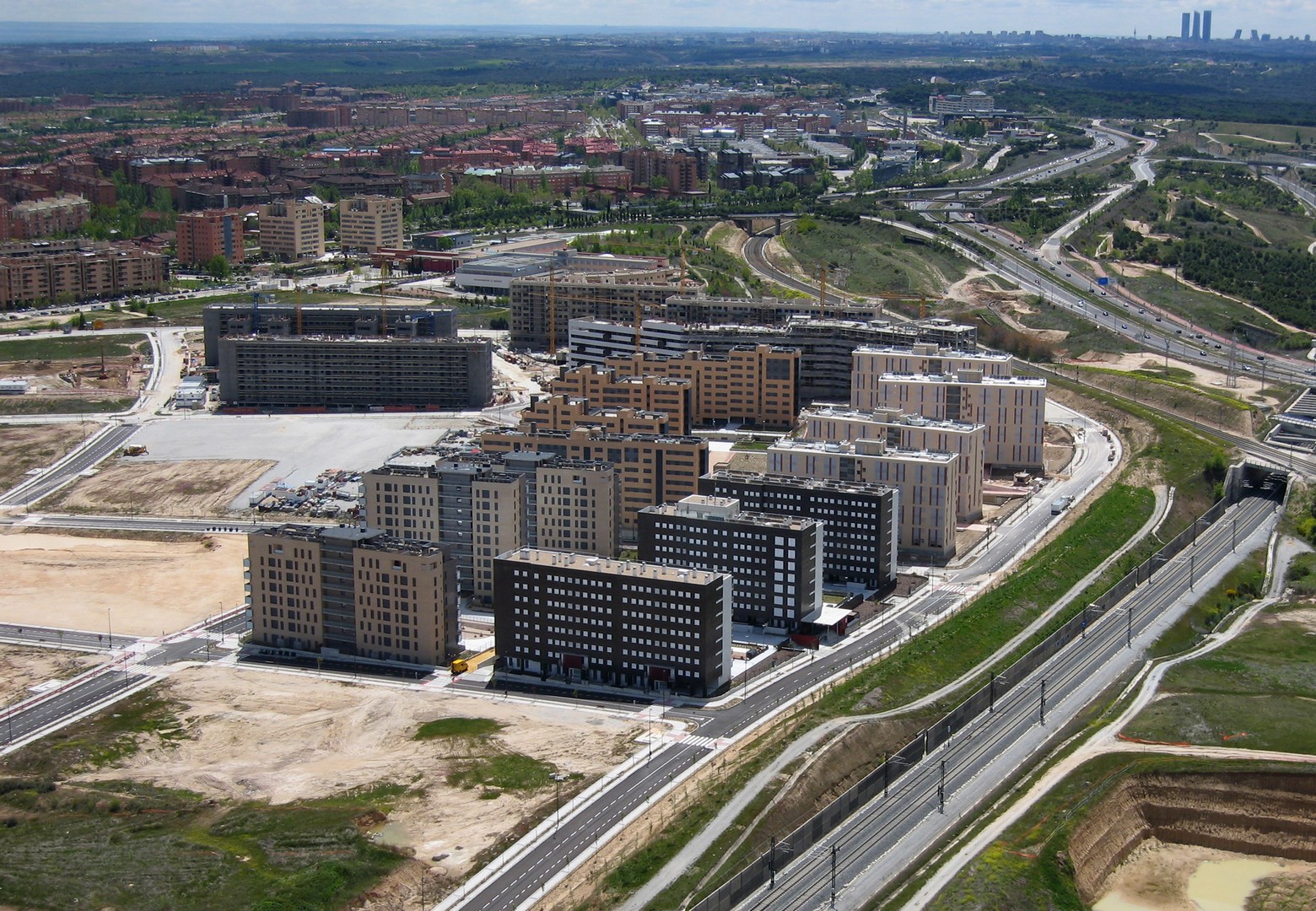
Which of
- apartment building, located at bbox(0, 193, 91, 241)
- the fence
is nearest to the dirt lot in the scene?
the fence

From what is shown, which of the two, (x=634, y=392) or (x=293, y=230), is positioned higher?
(x=293, y=230)

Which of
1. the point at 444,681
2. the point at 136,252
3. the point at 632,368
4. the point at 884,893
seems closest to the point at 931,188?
the point at 136,252

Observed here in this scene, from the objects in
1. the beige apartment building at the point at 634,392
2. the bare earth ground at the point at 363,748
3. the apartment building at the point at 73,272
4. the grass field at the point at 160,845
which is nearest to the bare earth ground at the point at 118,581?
the bare earth ground at the point at 363,748

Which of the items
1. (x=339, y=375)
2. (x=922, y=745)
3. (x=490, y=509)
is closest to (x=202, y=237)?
(x=339, y=375)

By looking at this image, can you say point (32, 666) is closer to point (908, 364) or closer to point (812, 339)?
point (908, 364)

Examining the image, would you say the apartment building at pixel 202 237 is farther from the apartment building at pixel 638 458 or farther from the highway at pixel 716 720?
the highway at pixel 716 720

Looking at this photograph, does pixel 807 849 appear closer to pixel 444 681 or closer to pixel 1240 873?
pixel 1240 873
